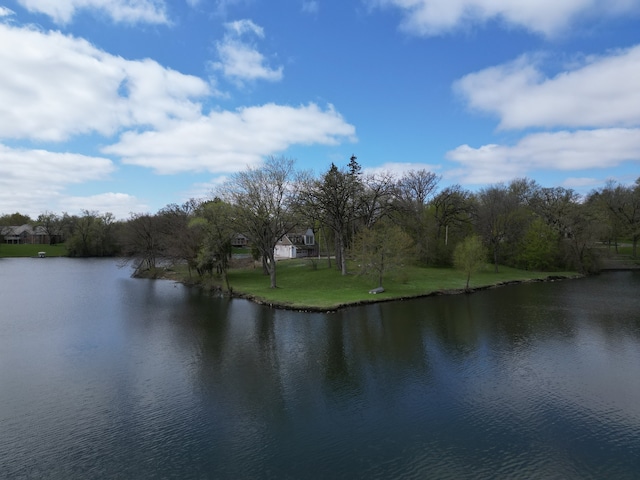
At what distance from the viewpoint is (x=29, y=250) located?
10481 cm

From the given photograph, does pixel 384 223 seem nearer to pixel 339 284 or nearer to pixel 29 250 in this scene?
pixel 339 284

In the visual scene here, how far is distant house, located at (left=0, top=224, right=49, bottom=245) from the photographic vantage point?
12150 cm

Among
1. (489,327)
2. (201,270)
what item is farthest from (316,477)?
(201,270)

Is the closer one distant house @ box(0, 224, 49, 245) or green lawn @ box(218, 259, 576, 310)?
green lawn @ box(218, 259, 576, 310)

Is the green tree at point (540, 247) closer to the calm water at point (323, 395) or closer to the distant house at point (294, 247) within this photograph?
the calm water at point (323, 395)

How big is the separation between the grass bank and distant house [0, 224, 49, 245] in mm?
97677

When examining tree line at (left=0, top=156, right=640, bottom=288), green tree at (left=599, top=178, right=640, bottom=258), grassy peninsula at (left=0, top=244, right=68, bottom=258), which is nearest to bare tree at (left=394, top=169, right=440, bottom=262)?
tree line at (left=0, top=156, right=640, bottom=288)

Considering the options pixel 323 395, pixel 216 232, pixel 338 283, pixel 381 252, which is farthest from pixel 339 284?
pixel 323 395

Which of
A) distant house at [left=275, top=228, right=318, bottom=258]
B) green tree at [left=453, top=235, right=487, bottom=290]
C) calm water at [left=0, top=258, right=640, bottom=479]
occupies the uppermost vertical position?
distant house at [left=275, top=228, right=318, bottom=258]

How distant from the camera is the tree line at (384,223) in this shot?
4144 centimetres

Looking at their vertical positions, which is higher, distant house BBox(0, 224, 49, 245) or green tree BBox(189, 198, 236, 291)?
distant house BBox(0, 224, 49, 245)

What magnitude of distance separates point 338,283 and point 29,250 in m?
101

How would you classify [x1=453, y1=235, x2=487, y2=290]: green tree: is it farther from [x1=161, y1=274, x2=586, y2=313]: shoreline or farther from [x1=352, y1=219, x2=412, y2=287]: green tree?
[x1=352, y1=219, x2=412, y2=287]: green tree

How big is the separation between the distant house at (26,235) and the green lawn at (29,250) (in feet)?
38.4
